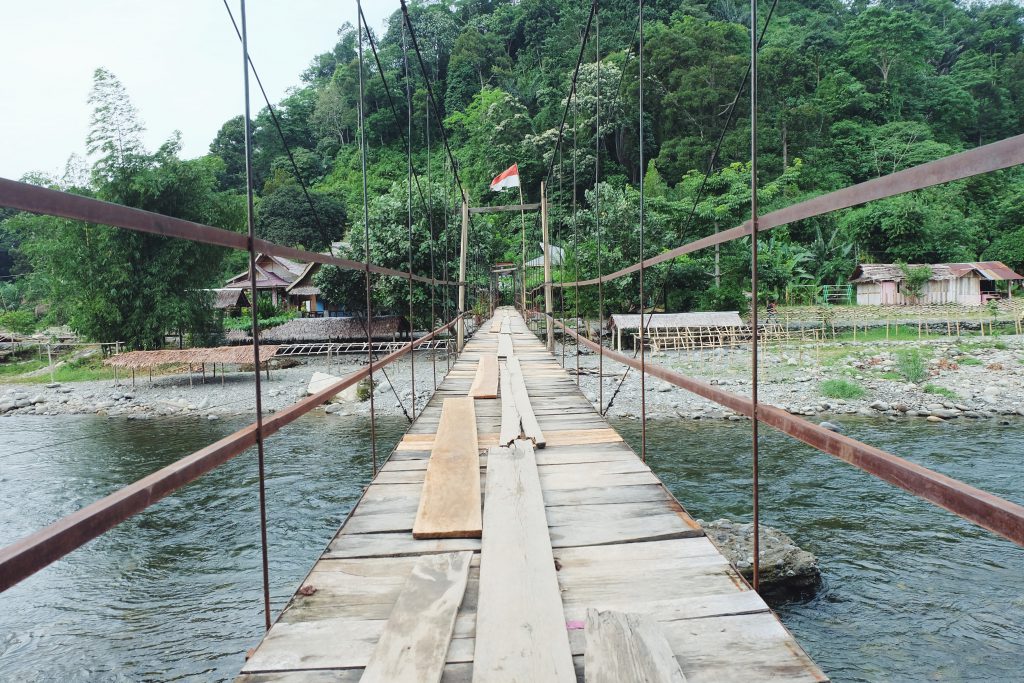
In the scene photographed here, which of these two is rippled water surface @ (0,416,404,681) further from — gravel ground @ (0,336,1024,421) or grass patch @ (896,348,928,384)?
grass patch @ (896,348,928,384)

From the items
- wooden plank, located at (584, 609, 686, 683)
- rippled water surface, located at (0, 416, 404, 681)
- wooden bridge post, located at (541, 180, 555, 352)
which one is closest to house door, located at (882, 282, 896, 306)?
wooden bridge post, located at (541, 180, 555, 352)

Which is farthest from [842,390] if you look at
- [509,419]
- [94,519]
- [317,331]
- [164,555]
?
[317,331]

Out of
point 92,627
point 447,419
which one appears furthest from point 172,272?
point 447,419

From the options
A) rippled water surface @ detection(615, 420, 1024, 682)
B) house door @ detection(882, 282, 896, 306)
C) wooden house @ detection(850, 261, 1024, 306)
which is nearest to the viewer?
rippled water surface @ detection(615, 420, 1024, 682)

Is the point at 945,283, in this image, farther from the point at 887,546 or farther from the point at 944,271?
the point at 887,546

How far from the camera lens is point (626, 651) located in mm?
917

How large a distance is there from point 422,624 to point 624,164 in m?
26.0

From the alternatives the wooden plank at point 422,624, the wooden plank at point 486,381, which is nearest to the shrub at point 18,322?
the wooden plank at point 486,381

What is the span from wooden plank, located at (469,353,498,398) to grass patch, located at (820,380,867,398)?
9163 mm

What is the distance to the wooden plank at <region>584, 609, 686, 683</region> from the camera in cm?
85

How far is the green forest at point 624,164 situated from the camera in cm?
1570

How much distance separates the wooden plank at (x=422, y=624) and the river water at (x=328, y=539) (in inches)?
157

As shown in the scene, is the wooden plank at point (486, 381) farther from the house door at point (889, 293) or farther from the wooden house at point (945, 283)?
the house door at point (889, 293)

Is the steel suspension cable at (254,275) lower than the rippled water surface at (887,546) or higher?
higher
